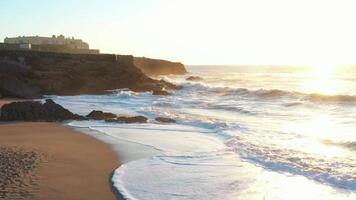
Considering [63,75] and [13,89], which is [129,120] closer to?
[13,89]

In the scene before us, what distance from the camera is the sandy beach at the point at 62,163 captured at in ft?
26.2

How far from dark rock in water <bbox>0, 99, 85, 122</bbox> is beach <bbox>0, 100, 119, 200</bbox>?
1.97 metres

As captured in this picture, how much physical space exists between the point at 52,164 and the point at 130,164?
5.04 ft

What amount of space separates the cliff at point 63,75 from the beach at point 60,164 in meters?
13.6

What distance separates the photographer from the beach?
26.0 feet

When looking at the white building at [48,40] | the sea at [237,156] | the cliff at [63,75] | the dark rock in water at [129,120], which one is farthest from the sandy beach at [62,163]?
the white building at [48,40]

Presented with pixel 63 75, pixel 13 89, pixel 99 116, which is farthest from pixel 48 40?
pixel 99 116

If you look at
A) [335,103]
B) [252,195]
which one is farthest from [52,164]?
[335,103]

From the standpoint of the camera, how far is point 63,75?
36156 mm

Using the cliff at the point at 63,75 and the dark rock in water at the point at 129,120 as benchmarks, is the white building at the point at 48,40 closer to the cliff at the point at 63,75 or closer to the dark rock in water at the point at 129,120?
the cliff at the point at 63,75

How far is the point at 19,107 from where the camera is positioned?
710 inches

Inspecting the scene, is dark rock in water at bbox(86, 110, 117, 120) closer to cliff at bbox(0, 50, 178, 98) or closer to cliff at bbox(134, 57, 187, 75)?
cliff at bbox(0, 50, 178, 98)

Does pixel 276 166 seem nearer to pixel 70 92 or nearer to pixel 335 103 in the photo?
pixel 335 103

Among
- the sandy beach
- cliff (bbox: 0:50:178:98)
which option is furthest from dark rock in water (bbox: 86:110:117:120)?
cliff (bbox: 0:50:178:98)
